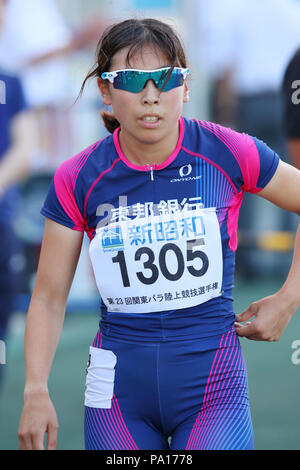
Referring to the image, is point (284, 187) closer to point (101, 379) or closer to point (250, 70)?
point (101, 379)

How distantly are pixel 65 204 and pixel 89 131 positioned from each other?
7.10 meters

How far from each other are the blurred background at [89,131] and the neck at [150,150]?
2.32m

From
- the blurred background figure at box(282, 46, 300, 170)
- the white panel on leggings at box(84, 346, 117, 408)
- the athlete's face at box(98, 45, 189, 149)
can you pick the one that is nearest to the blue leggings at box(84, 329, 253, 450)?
the white panel on leggings at box(84, 346, 117, 408)

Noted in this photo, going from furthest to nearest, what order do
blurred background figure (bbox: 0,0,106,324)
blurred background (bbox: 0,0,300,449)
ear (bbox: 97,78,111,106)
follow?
1. blurred background figure (bbox: 0,0,106,324)
2. blurred background (bbox: 0,0,300,449)
3. ear (bbox: 97,78,111,106)

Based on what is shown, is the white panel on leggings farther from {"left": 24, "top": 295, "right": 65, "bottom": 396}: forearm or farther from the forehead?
the forehead

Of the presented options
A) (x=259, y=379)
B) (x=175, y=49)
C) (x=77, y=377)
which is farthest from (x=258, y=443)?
(x=175, y=49)

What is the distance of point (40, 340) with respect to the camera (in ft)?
7.73

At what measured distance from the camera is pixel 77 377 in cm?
634

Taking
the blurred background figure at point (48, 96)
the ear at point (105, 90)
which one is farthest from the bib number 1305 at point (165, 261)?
the blurred background figure at point (48, 96)

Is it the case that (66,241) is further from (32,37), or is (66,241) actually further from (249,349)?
(32,37)

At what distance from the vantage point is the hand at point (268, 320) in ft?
7.98

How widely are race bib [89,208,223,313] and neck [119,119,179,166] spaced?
0.17 m

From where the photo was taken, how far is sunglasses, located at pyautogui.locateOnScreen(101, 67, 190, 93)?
90.6 inches

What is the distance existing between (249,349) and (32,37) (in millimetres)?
4132
